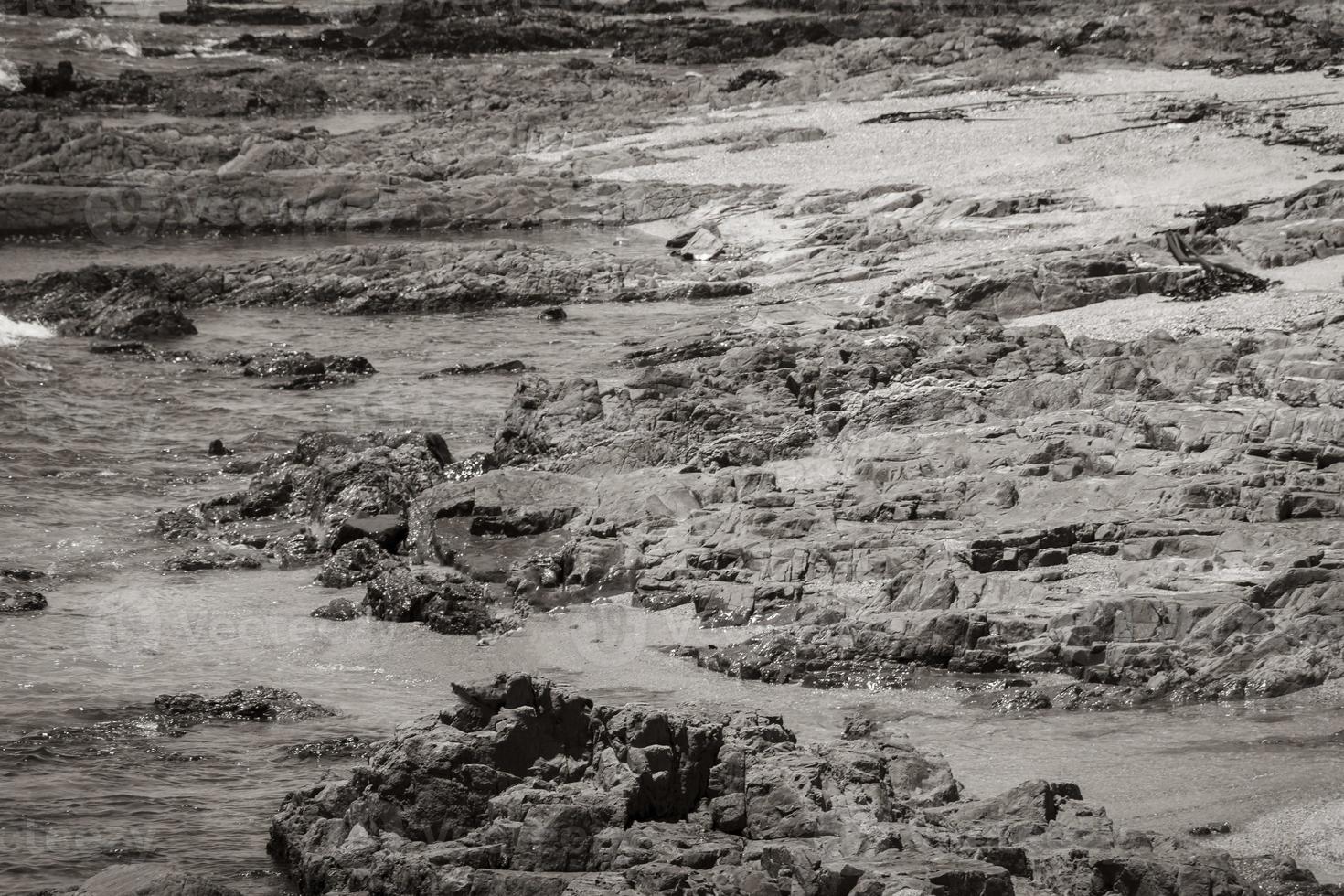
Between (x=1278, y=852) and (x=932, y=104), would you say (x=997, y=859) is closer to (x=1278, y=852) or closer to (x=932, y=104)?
(x=1278, y=852)

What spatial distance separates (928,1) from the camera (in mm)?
54469

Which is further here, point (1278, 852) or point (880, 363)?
point (880, 363)

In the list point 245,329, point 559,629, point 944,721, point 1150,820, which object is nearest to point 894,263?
point 245,329

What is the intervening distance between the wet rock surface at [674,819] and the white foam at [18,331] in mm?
17464

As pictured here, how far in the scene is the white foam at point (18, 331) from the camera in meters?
24.4

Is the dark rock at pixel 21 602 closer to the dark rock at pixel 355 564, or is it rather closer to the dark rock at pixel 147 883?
the dark rock at pixel 355 564

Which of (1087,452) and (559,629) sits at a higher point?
(1087,452)

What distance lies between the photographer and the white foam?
2439 centimetres

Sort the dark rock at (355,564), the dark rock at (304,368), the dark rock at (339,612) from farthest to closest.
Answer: the dark rock at (304,368), the dark rock at (355,564), the dark rock at (339,612)

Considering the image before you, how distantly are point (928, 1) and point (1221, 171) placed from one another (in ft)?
106

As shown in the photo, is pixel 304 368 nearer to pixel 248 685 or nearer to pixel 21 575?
pixel 21 575

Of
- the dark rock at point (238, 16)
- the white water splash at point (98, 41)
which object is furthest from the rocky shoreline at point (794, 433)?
the dark rock at point (238, 16)

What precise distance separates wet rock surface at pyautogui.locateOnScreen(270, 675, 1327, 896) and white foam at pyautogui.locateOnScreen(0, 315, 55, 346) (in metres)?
17.5

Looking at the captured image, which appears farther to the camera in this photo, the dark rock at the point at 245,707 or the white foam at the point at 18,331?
the white foam at the point at 18,331
